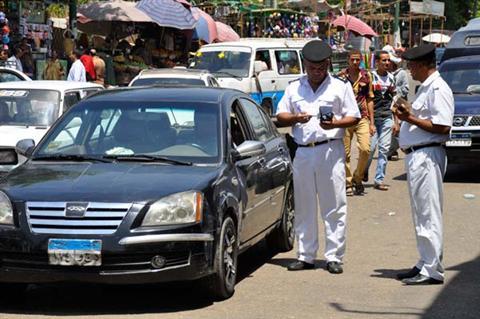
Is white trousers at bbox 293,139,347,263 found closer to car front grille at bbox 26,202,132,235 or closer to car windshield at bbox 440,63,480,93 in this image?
car front grille at bbox 26,202,132,235

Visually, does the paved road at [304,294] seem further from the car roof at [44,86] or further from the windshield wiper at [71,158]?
the car roof at [44,86]

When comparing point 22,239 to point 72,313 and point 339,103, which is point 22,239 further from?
point 339,103

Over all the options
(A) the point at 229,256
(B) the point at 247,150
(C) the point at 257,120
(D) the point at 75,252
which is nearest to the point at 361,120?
(C) the point at 257,120

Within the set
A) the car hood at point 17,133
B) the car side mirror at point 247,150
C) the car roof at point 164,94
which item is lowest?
the car hood at point 17,133

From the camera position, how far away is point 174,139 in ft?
26.9

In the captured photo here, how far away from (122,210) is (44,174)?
101cm

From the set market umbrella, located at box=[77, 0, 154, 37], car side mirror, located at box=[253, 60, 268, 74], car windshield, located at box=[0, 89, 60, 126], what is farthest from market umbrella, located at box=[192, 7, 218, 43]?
car windshield, located at box=[0, 89, 60, 126]

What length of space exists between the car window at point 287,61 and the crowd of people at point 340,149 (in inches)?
582

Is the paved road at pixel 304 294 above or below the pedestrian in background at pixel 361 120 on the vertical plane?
below

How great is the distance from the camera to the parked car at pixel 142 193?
697 cm

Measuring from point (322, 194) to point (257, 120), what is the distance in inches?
45.1

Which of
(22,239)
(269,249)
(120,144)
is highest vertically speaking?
(120,144)


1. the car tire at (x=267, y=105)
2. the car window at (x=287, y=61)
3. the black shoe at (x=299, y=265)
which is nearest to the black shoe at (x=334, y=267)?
the black shoe at (x=299, y=265)

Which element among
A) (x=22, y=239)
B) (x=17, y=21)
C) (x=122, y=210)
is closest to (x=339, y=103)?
(x=122, y=210)
